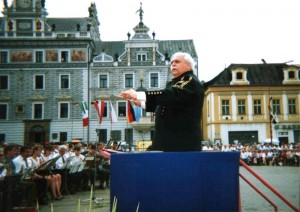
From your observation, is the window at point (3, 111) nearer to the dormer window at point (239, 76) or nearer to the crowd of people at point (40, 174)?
the dormer window at point (239, 76)

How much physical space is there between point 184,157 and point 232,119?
128ft

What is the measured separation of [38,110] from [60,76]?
4.84 metres

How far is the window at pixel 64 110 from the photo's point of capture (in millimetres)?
42469

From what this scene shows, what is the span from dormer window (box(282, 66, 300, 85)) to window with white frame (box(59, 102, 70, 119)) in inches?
986

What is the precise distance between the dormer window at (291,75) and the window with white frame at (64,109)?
2505 centimetres

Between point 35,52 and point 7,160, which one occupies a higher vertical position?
point 35,52

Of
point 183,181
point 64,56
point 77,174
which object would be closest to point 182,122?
point 183,181

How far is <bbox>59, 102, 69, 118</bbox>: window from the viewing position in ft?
139

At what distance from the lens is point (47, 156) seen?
10.2 meters

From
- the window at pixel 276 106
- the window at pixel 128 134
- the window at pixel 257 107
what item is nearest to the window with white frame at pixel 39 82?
the window at pixel 128 134

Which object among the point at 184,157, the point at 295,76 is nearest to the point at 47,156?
the point at 184,157

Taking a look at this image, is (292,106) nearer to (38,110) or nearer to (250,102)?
(250,102)

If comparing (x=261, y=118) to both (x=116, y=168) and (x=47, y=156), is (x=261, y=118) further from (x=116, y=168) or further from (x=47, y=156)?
(x=116, y=168)

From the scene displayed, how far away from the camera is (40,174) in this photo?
870cm
